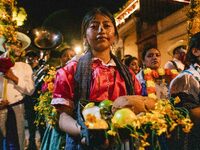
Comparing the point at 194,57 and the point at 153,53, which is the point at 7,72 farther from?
the point at 194,57

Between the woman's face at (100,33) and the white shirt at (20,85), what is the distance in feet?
11.6

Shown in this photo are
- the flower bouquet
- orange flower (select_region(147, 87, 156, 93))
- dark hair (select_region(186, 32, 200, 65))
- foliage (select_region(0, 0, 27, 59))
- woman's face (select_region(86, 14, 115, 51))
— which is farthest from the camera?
foliage (select_region(0, 0, 27, 59))

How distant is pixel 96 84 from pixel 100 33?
1.48 ft

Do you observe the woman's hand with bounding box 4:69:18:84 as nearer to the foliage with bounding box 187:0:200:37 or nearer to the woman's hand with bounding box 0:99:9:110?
the woman's hand with bounding box 0:99:9:110

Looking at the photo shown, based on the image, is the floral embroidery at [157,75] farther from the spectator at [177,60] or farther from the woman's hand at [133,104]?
the woman's hand at [133,104]

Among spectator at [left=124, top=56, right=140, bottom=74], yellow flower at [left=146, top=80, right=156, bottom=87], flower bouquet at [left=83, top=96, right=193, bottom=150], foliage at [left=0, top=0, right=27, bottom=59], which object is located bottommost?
flower bouquet at [left=83, top=96, right=193, bottom=150]

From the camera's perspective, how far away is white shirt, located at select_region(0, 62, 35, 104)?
19.7ft

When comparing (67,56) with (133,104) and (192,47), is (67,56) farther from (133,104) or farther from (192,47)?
(133,104)

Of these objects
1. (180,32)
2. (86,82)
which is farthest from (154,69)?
(180,32)

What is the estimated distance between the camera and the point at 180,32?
12.8 metres

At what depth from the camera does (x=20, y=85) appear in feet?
20.2

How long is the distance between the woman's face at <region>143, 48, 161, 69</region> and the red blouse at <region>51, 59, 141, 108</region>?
341 cm

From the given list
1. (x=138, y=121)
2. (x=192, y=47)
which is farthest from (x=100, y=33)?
(x=192, y=47)

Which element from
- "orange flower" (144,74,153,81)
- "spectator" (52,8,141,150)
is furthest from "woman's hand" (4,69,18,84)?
"spectator" (52,8,141,150)
